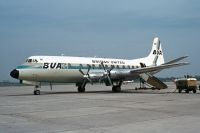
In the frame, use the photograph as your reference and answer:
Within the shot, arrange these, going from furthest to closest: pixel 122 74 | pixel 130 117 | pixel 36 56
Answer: pixel 122 74 → pixel 36 56 → pixel 130 117

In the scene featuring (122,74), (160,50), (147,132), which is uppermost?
(160,50)

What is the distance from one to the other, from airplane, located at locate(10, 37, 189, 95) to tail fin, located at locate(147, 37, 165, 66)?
3634 mm

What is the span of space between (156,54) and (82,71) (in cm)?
1315

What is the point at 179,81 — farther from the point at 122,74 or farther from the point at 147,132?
the point at 147,132

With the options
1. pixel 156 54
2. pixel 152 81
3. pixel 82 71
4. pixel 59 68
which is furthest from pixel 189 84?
pixel 59 68

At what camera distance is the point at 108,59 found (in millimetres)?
34469

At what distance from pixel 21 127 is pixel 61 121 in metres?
1.58

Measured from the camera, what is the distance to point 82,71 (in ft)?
102

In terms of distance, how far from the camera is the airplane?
91.3ft

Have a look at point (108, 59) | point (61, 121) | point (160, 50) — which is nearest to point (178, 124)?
point (61, 121)

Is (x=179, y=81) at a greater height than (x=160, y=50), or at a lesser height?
lesser

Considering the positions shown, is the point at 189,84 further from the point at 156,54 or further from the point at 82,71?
the point at 156,54

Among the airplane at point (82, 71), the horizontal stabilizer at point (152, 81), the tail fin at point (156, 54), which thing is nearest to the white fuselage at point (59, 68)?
the airplane at point (82, 71)

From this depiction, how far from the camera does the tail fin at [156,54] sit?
40.1 m
